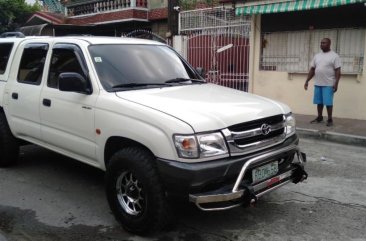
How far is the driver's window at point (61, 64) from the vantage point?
4676 mm

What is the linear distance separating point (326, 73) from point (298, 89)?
193cm

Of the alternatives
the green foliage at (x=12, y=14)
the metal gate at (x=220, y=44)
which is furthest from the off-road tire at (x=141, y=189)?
the green foliage at (x=12, y=14)

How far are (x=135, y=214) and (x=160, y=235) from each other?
0.95 ft

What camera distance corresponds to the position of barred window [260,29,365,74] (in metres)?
9.52

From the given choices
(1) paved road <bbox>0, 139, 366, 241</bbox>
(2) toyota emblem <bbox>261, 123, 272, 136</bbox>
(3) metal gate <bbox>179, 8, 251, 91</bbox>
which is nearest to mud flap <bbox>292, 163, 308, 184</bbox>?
(1) paved road <bbox>0, 139, 366, 241</bbox>

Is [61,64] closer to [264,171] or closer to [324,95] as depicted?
[264,171]

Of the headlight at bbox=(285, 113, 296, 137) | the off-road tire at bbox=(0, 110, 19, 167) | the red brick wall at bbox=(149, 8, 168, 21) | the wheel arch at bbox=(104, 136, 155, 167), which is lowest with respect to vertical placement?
the off-road tire at bbox=(0, 110, 19, 167)

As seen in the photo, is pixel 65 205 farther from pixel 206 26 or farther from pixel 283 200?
pixel 206 26

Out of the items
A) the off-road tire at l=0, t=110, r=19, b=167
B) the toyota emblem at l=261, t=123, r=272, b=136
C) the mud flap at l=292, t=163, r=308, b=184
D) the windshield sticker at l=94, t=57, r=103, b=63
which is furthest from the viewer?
the off-road tire at l=0, t=110, r=19, b=167

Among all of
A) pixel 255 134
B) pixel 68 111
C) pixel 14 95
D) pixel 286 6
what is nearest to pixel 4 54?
pixel 14 95

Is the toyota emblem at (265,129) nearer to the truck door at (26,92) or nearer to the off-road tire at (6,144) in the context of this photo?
the truck door at (26,92)

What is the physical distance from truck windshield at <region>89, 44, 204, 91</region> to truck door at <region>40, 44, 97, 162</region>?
0.19 metres

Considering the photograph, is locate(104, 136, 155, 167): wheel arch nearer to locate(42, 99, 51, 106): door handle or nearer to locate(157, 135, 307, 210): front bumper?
locate(157, 135, 307, 210): front bumper

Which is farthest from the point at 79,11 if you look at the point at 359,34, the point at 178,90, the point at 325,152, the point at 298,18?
the point at 178,90
